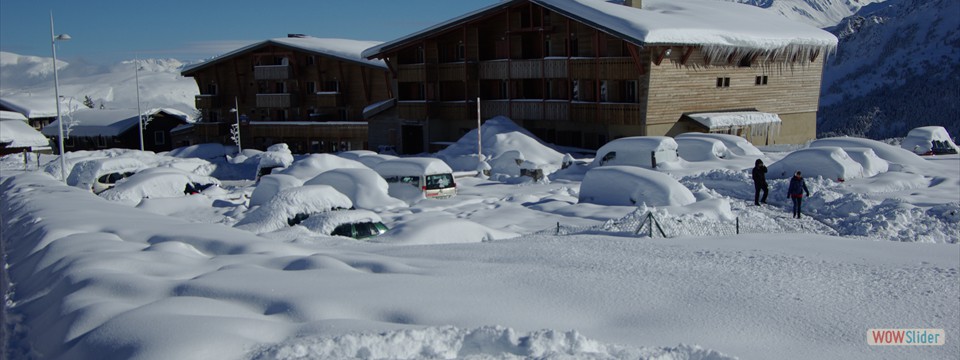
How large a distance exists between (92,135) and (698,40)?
44972 mm

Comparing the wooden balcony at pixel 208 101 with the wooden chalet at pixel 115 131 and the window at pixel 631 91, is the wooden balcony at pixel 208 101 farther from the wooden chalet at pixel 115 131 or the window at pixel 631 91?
the window at pixel 631 91

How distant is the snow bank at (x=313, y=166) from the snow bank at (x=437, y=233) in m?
10.9

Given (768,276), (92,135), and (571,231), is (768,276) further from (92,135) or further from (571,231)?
(92,135)

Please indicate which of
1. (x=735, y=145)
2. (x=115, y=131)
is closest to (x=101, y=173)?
(x=735, y=145)

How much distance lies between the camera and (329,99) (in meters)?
51.7

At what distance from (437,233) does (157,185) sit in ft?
43.2

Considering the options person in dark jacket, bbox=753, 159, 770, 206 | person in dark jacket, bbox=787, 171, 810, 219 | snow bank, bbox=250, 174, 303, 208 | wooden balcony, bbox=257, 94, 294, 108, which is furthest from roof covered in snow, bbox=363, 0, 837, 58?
snow bank, bbox=250, 174, 303, 208

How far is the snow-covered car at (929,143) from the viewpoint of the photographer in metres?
32.2

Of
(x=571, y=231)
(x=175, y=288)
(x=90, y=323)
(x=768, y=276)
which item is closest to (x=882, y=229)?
(x=571, y=231)

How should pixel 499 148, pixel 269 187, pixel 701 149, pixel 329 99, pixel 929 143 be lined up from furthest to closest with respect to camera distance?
pixel 329 99 < pixel 499 148 < pixel 929 143 < pixel 701 149 < pixel 269 187

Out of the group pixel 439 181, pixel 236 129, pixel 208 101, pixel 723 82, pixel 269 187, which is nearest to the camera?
pixel 269 187

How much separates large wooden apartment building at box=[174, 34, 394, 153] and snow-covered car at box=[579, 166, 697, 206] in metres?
29.6

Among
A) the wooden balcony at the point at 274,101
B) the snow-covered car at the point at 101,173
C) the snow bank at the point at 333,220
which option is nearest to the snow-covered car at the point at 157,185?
the snow-covered car at the point at 101,173

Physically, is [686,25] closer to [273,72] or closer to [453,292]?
[273,72]
